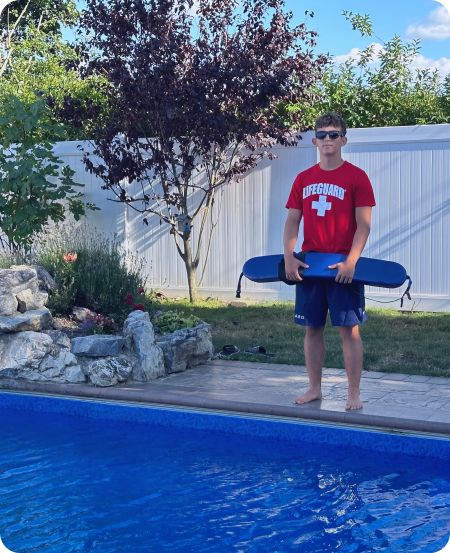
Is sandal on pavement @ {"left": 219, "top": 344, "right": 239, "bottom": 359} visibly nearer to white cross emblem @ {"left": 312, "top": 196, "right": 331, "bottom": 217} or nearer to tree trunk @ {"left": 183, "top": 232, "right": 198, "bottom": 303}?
white cross emblem @ {"left": 312, "top": 196, "right": 331, "bottom": 217}

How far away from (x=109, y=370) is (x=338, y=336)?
2622mm

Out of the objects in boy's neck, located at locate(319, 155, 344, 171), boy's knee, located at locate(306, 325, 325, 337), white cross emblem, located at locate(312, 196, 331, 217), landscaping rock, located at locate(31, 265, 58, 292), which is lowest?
boy's knee, located at locate(306, 325, 325, 337)

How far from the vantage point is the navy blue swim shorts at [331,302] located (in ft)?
14.9

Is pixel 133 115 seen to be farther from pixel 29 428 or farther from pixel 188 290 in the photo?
pixel 29 428

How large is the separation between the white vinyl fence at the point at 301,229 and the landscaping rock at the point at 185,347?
11.0 ft

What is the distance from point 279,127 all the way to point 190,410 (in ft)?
16.2

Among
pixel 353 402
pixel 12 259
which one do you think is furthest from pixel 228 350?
pixel 12 259

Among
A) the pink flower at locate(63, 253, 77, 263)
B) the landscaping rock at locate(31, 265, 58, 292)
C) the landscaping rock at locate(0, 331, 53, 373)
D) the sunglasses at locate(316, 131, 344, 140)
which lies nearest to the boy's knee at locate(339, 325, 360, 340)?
the sunglasses at locate(316, 131, 344, 140)

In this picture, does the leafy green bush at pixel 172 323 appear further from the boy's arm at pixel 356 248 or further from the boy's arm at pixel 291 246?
the boy's arm at pixel 356 248

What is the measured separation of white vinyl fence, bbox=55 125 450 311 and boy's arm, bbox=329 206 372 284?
173 inches

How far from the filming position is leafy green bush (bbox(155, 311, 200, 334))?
258 inches

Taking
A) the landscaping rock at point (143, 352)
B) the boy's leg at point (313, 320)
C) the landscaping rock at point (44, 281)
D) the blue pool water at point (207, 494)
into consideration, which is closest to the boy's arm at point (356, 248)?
the boy's leg at point (313, 320)

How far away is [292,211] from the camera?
15.7 feet

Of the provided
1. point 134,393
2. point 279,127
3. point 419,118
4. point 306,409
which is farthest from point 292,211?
point 419,118
